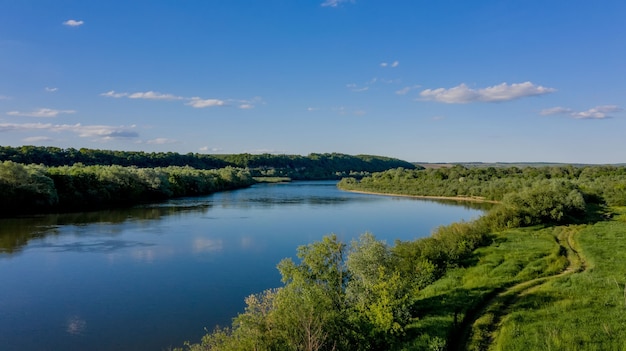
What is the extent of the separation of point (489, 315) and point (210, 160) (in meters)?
136

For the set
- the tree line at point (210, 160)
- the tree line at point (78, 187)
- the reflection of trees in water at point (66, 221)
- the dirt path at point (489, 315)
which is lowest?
the reflection of trees in water at point (66, 221)

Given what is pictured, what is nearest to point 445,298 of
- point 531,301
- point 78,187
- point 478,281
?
point 478,281

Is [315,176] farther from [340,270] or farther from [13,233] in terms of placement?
[340,270]

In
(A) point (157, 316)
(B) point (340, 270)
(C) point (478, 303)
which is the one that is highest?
(B) point (340, 270)

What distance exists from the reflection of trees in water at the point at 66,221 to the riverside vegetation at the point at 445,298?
2123cm

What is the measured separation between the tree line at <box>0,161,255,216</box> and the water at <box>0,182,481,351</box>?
204 inches

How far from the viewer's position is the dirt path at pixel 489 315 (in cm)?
1242

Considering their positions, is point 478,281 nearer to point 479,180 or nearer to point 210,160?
point 479,180

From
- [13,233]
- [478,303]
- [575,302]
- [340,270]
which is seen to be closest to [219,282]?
[340,270]

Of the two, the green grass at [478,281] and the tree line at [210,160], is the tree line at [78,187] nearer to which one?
the tree line at [210,160]

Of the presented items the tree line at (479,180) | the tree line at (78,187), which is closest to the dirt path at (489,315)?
the tree line at (479,180)

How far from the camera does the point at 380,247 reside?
17031mm

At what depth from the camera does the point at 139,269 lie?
24.8 m

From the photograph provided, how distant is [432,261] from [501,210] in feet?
49.8
